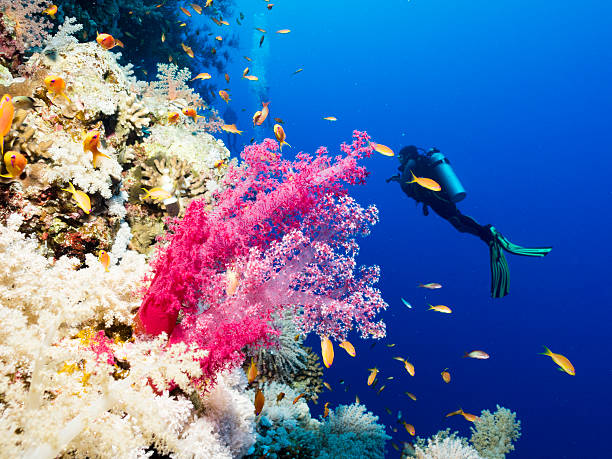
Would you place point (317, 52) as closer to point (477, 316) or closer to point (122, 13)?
point (477, 316)

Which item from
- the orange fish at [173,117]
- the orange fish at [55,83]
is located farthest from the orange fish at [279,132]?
the orange fish at [55,83]

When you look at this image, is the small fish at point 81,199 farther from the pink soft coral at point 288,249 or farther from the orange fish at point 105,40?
the orange fish at point 105,40

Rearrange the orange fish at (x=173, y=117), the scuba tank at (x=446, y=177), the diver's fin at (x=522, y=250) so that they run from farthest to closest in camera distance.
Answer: the diver's fin at (x=522, y=250), the scuba tank at (x=446, y=177), the orange fish at (x=173, y=117)

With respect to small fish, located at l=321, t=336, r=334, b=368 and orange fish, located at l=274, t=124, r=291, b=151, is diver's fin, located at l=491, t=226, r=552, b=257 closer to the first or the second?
small fish, located at l=321, t=336, r=334, b=368

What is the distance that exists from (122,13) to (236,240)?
379 inches

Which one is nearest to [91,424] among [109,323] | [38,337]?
[38,337]

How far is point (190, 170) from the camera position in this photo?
425cm

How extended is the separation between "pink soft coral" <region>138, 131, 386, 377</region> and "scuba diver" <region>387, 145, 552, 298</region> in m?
4.87

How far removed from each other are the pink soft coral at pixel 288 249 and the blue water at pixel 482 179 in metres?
30.3

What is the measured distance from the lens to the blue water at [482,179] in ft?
111

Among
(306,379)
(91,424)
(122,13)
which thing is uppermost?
(122,13)

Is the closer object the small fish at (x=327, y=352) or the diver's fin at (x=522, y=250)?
the small fish at (x=327, y=352)

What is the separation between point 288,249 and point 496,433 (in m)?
7.33

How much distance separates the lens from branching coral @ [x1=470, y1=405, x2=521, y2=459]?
6.59 metres
